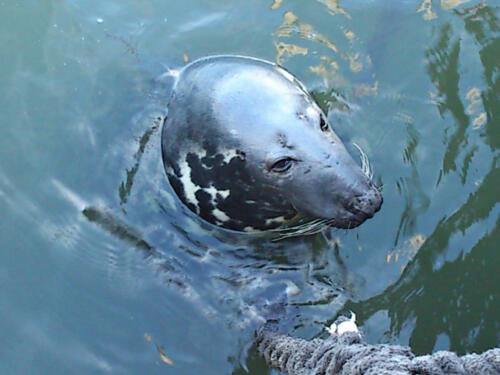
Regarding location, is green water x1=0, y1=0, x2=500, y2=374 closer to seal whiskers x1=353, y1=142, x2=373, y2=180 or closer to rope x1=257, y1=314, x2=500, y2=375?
seal whiskers x1=353, y1=142, x2=373, y2=180

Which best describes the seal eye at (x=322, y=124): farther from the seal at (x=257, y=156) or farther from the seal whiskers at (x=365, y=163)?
the seal whiskers at (x=365, y=163)

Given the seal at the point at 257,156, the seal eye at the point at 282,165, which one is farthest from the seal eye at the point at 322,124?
the seal eye at the point at 282,165

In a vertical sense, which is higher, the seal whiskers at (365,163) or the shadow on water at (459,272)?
the seal whiskers at (365,163)

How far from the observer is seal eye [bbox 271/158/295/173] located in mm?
3314

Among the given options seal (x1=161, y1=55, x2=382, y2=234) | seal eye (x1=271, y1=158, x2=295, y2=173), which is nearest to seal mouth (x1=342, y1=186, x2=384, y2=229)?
seal (x1=161, y1=55, x2=382, y2=234)

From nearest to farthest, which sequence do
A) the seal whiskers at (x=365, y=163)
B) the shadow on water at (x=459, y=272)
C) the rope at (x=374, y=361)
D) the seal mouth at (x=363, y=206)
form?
the rope at (x=374, y=361) < the seal mouth at (x=363, y=206) < the shadow on water at (x=459, y=272) < the seal whiskers at (x=365, y=163)

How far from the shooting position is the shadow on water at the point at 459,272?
143 inches

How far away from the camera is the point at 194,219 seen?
3990 millimetres

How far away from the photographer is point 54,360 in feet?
12.1

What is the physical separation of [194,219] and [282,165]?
0.86 meters

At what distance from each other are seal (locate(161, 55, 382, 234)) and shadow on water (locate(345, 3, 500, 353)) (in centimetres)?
65

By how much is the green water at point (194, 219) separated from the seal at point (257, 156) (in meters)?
0.23

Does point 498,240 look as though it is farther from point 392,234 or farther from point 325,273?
point 325,273

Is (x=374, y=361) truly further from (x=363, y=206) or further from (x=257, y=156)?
(x=257, y=156)
